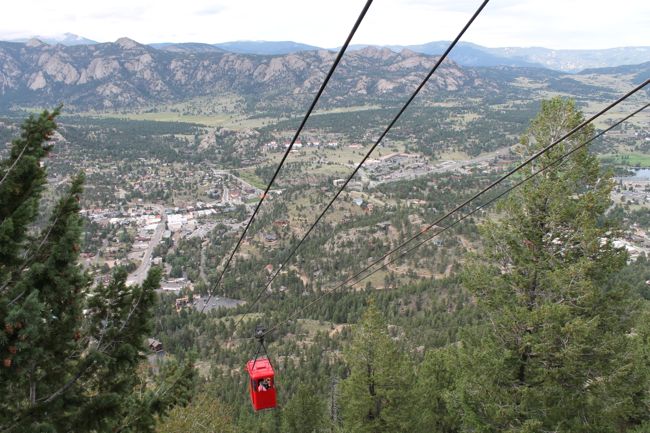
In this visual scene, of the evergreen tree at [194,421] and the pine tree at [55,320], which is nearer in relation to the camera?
the pine tree at [55,320]

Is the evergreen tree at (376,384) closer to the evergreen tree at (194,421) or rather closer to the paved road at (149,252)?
the evergreen tree at (194,421)

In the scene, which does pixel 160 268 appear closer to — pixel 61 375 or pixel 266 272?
pixel 61 375

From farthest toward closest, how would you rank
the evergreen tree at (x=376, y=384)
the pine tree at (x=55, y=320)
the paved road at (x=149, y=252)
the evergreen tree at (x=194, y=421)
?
the paved road at (x=149, y=252), the evergreen tree at (x=194, y=421), the evergreen tree at (x=376, y=384), the pine tree at (x=55, y=320)

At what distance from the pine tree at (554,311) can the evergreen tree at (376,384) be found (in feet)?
13.3

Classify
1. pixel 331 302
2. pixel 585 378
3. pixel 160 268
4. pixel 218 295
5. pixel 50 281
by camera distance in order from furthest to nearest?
1. pixel 218 295
2. pixel 331 302
3. pixel 585 378
4. pixel 160 268
5. pixel 50 281

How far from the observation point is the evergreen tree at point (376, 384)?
14203 mm

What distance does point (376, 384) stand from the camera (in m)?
14.8

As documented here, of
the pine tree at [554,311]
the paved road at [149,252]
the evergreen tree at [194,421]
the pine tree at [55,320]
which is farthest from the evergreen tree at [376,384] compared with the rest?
the paved road at [149,252]

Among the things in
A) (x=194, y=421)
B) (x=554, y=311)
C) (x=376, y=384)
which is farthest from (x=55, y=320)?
(x=376, y=384)

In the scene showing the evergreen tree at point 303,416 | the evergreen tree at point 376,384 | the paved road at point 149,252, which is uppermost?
the evergreen tree at point 376,384

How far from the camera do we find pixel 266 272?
8062 cm

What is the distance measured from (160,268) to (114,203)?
126486mm

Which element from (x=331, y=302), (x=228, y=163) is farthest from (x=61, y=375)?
(x=228, y=163)

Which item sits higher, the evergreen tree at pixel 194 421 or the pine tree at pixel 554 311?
the pine tree at pixel 554 311
